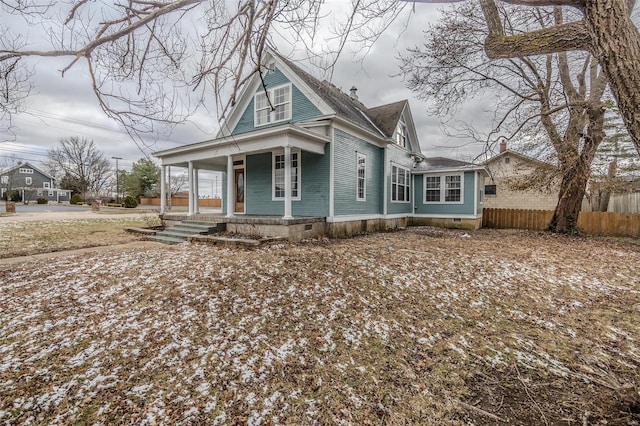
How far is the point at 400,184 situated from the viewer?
14.6 meters

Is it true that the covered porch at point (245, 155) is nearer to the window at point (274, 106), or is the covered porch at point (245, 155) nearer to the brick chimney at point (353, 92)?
the window at point (274, 106)

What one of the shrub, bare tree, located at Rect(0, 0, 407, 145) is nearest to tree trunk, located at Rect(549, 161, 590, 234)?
bare tree, located at Rect(0, 0, 407, 145)

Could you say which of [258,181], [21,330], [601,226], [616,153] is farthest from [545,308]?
[616,153]

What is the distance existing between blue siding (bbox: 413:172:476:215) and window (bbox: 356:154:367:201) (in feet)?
17.8

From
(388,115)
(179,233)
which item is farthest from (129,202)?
(388,115)

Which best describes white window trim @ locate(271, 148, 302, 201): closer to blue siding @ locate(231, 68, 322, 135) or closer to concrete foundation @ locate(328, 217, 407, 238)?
blue siding @ locate(231, 68, 322, 135)

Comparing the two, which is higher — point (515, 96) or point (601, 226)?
point (515, 96)

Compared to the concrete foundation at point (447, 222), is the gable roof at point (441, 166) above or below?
above

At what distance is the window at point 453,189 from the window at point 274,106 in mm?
9220

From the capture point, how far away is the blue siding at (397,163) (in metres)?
13.2

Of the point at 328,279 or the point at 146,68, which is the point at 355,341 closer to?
the point at 328,279

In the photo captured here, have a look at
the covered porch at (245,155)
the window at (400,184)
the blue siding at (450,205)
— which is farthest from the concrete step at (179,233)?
the blue siding at (450,205)

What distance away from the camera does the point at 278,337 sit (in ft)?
11.0

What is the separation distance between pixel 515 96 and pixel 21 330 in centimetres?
1398
